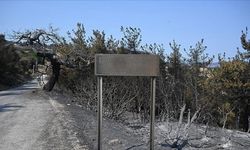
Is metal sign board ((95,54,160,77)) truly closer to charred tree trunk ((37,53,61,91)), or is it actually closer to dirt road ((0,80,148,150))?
dirt road ((0,80,148,150))

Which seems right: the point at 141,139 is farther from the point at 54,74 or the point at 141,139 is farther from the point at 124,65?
the point at 54,74

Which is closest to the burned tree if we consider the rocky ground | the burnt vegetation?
the burnt vegetation

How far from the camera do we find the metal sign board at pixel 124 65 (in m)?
9.57

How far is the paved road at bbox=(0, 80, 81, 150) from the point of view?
11628 mm

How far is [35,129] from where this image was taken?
14414 mm

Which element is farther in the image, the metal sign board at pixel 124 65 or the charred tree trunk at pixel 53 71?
the charred tree trunk at pixel 53 71

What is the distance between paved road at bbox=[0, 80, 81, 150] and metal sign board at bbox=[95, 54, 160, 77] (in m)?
2.59

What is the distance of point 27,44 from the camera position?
29875mm

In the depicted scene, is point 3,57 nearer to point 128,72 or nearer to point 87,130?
point 87,130

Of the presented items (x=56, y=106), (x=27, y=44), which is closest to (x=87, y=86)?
(x=56, y=106)

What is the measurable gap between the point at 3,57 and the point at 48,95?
1103 inches

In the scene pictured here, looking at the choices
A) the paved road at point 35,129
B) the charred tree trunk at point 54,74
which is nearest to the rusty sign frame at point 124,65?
the paved road at point 35,129

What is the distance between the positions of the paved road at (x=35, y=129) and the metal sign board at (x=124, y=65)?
2590 millimetres

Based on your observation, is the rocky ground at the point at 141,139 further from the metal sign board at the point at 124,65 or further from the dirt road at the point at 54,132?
the metal sign board at the point at 124,65
